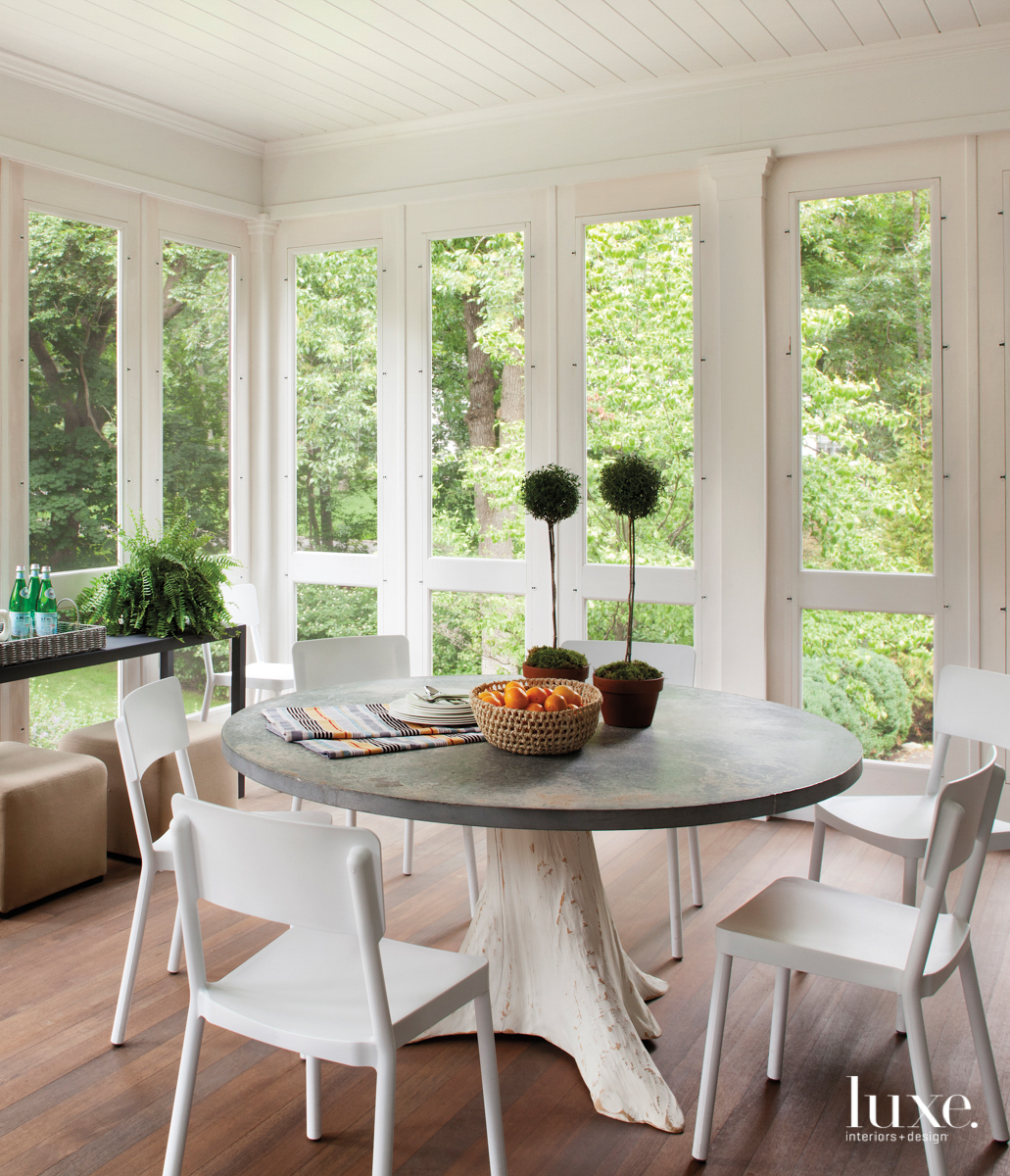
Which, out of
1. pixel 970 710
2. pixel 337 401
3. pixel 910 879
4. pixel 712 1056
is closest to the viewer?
pixel 712 1056

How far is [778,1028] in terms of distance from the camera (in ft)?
7.27

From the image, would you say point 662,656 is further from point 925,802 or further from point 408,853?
point 408,853

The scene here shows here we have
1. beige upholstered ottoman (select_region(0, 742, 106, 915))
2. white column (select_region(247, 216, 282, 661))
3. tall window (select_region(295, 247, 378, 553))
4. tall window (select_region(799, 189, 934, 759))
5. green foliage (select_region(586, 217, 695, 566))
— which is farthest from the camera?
white column (select_region(247, 216, 282, 661))

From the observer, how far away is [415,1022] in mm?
1594

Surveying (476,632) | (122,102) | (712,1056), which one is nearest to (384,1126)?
(712,1056)

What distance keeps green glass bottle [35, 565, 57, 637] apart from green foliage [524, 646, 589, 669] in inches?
71.0

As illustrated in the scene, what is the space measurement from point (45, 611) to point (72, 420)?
0.93m

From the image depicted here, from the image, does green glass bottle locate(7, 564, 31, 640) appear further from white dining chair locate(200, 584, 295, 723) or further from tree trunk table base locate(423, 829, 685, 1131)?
tree trunk table base locate(423, 829, 685, 1131)

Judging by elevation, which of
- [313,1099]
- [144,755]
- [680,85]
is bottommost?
[313,1099]

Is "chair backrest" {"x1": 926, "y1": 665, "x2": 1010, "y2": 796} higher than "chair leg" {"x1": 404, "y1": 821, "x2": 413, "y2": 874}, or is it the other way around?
"chair backrest" {"x1": 926, "y1": 665, "x2": 1010, "y2": 796}

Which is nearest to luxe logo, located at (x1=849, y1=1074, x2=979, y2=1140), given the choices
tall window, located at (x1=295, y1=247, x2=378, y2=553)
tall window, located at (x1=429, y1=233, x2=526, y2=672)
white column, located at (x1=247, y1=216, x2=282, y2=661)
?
tall window, located at (x1=429, y1=233, x2=526, y2=672)

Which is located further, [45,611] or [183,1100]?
[45,611]

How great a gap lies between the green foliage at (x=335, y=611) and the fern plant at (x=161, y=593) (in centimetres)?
91

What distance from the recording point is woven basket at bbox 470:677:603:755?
6.84 feet
